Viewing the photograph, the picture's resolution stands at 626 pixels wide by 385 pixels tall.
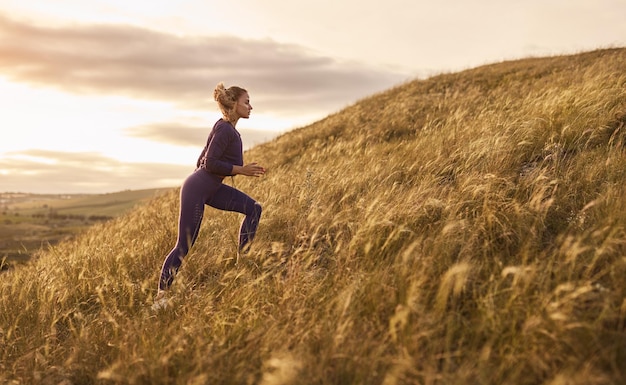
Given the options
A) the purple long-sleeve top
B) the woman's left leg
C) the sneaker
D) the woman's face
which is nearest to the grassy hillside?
the sneaker

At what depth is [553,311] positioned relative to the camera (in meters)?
3.03

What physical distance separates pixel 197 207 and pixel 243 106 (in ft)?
3.69

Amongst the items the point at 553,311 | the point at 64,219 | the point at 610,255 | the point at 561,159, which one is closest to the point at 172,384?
the point at 553,311

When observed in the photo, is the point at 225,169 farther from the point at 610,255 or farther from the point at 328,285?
the point at 610,255

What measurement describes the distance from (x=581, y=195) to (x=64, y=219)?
4292 inches

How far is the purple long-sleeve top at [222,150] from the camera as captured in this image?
196 inches

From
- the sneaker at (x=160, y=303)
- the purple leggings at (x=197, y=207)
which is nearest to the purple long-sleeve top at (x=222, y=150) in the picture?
the purple leggings at (x=197, y=207)

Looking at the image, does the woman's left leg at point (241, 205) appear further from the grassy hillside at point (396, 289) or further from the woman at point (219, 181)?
the grassy hillside at point (396, 289)

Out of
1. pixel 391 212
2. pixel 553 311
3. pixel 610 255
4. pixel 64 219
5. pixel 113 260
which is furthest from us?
pixel 64 219

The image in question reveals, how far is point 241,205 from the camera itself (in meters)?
5.22

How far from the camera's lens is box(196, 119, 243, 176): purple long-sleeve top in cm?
497

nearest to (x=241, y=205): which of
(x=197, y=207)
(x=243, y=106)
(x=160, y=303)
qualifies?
(x=197, y=207)

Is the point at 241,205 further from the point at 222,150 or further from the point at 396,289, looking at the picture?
the point at 396,289

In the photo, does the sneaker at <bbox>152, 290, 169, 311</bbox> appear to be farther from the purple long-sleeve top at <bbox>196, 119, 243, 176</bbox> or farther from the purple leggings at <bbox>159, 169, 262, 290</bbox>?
the purple long-sleeve top at <bbox>196, 119, 243, 176</bbox>
